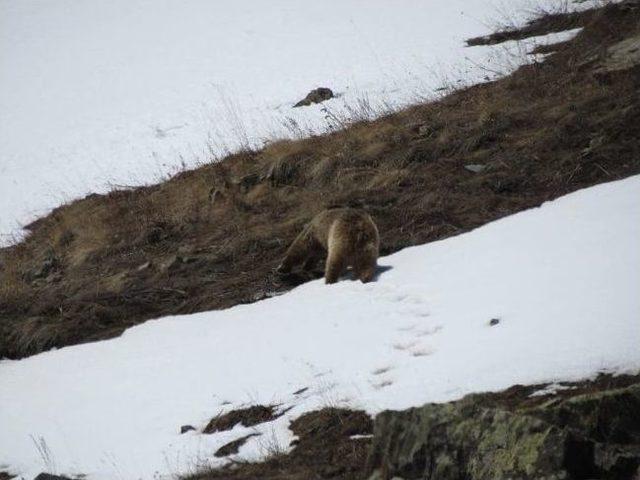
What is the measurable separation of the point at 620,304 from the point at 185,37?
1379 inches

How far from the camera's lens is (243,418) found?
6523mm

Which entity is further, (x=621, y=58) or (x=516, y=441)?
(x=621, y=58)

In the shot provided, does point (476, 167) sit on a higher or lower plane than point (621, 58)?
lower

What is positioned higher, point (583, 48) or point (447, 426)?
point (583, 48)

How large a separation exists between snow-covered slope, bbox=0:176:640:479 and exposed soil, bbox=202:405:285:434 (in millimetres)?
117

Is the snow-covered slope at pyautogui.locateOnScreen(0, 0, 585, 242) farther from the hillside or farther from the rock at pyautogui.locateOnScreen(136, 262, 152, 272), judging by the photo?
the rock at pyautogui.locateOnScreen(136, 262, 152, 272)

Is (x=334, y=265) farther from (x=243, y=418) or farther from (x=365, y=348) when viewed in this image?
(x=243, y=418)

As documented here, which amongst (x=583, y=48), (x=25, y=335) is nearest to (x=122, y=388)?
(x=25, y=335)

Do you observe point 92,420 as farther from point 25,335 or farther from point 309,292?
point 25,335

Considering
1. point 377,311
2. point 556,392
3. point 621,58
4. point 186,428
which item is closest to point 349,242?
point 377,311

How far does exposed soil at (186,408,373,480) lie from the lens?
16.4ft

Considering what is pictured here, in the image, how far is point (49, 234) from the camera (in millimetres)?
15977

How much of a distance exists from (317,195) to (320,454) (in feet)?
25.8

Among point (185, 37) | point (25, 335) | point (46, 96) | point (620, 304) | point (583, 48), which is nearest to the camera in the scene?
point (620, 304)
